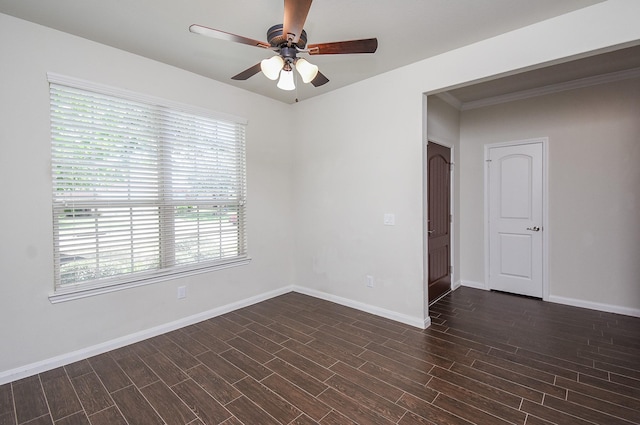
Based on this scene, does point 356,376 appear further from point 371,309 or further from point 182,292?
point 182,292

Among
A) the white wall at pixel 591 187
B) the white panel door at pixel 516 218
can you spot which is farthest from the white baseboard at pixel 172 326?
the white wall at pixel 591 187

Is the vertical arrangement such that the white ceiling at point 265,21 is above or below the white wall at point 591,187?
above

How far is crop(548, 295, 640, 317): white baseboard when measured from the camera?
3392 millimetres

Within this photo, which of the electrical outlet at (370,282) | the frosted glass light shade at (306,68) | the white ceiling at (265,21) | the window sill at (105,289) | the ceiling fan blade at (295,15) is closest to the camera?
the ceiling fan blade at (295,15)

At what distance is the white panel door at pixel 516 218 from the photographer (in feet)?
13.1

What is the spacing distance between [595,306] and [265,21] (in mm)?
4763

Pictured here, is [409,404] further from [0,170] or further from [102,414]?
[0,170]

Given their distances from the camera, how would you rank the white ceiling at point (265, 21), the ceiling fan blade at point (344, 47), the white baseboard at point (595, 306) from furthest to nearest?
the white baseboard at point (595, 306) → the white ceiling at point (265, 21) → the ceiling fan blade at point (344, 47)

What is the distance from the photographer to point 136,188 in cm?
292

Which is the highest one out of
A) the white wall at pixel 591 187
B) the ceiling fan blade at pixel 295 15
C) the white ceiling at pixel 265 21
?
the white ceiling at pixel 265 21

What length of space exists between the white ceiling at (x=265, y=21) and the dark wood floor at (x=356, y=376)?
2787mm

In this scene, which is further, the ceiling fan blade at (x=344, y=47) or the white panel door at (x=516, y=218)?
the white panel door at (x=516, y=218)

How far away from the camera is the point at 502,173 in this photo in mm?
4242

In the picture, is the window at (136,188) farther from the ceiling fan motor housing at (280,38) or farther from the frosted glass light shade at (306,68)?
the frosted glass light shade at (306,68)
